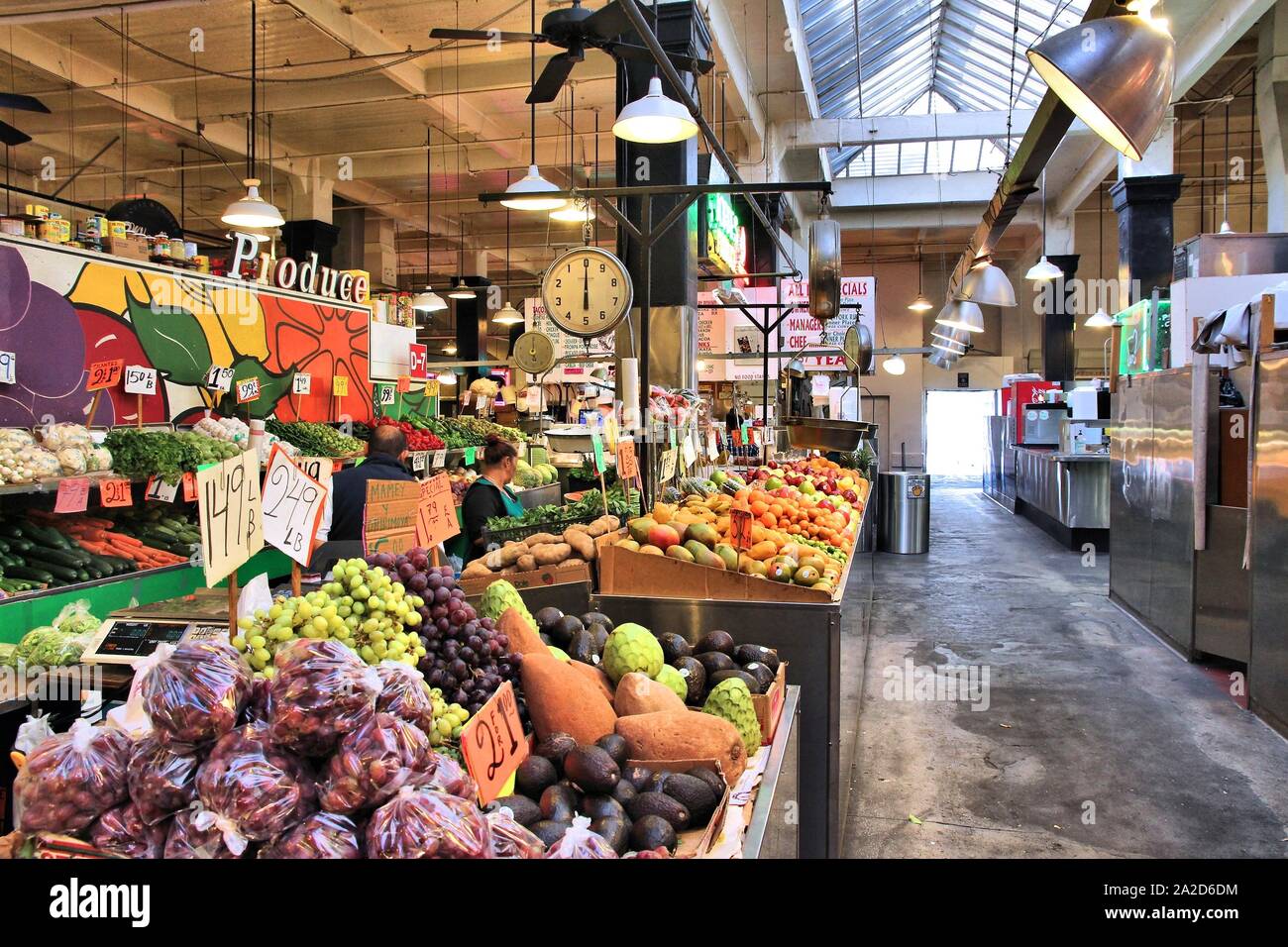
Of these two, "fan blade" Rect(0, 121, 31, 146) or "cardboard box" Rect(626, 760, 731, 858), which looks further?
"fan blade" Rect(0, 121, 31, 146)

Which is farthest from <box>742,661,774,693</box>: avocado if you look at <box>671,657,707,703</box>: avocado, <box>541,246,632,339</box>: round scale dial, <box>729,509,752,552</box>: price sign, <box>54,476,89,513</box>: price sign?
<box>54,476,89,513</box>: price sign

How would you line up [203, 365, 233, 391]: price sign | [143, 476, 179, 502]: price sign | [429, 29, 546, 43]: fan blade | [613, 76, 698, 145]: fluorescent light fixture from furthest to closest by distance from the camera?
[203, 365, 233, 391]: price sign < [143, 476, 179, 502]: price sign < [613, 76, 698, 145]: fluorescent light fixture < [429, 29, 546, 43]: fan blade

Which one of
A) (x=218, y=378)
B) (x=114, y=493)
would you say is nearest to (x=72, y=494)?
(x=114, y=493)

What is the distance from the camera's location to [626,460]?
13.8ft

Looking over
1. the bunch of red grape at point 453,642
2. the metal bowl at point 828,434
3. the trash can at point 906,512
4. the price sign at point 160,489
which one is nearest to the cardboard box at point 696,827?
the bunch of red grape at point 453,642

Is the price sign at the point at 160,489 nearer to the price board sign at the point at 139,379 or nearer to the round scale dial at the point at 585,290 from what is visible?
the price board sign at the point at 139,379

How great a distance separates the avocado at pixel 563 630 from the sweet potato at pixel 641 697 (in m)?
0.42

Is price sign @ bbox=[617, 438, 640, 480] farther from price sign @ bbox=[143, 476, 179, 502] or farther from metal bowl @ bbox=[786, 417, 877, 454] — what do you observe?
metal bowl @ bbox=[786, 417, 877, 454]

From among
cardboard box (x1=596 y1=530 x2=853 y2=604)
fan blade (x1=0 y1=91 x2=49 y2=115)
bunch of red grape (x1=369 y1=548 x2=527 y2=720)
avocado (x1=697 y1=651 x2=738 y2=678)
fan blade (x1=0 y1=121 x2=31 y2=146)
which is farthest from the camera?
fan blade (x1=0 y1=121 x2=31 y2=146)

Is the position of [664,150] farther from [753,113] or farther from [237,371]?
[753,113]

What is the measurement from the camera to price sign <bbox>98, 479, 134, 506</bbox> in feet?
16.0

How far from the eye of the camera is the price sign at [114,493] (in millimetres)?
4863

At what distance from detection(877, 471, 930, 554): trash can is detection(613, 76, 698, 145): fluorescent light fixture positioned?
7484mm
